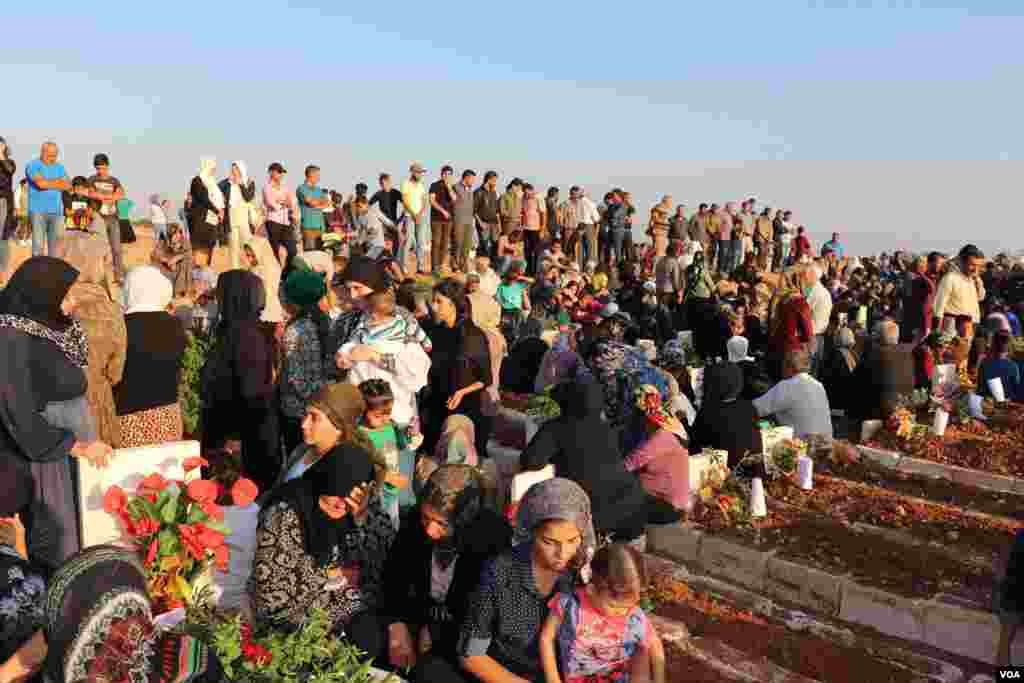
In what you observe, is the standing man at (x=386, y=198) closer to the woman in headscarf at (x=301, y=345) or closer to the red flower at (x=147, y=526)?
the woman in headscarf at (x=301, y=345)

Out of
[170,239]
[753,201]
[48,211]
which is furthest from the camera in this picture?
[753,201]

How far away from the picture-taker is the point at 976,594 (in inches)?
217

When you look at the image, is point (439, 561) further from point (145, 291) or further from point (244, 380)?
point (145, 291)

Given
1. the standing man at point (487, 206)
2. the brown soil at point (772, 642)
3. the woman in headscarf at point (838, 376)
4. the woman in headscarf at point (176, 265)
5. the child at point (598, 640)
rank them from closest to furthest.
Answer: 1. the child at point (598, 640)
2. the brown soil at point (772, 642)
3. the woman in headscarf at point (176, 265)
4. the woman in headscarf at point (838, 376)
5. the standing man at point (487, 206)

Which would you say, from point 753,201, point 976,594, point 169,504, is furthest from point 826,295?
point 753,201

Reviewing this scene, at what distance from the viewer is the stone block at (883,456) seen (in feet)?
27.5

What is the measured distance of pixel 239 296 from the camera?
5703 mm

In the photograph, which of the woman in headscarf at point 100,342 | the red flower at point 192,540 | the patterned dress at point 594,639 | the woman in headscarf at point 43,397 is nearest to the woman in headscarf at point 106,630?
the red flower at point 192,540

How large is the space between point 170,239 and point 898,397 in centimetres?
1135

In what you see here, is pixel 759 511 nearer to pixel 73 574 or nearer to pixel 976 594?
pixel 976 594

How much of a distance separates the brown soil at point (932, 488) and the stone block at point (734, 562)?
2307 mm

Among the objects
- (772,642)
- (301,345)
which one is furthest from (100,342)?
(772,642)

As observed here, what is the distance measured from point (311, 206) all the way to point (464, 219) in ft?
11.1

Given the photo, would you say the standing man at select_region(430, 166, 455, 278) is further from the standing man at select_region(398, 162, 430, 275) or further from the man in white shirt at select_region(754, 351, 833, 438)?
the man in white shirt at select_region(754, 351, 833, 438)
